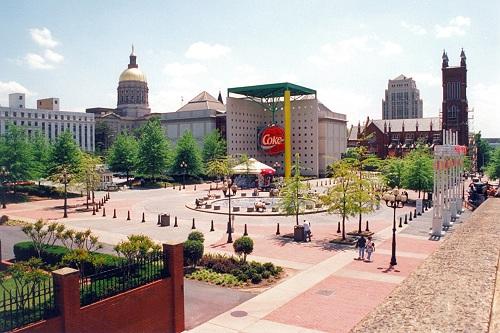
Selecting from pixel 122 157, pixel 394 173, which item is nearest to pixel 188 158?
pixel 122 157

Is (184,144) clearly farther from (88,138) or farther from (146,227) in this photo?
(88,138)

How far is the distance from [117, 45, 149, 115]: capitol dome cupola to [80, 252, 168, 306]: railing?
155m

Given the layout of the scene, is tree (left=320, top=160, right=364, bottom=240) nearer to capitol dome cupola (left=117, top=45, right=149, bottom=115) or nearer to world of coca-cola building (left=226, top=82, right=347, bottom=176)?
world of coca-cola building (left=226, top=82, right=347, bottom=176)

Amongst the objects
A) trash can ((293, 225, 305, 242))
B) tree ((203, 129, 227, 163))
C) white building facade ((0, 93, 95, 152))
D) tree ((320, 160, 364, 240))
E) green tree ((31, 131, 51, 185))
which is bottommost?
trash can ((293, 225, 305, 242))

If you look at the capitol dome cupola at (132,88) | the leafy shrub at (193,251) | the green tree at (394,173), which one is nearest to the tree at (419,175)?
the green tree at (394,173)

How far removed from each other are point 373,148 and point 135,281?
121103mm

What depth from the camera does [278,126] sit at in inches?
3649

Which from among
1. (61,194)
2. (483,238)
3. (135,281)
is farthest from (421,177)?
(61,194)

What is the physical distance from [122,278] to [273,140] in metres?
74.8

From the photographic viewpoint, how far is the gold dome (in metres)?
161

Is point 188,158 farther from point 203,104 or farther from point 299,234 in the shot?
point 299,234

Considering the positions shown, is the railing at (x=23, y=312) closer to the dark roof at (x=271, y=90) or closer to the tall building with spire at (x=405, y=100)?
the dark roof at (x=271, y=90)

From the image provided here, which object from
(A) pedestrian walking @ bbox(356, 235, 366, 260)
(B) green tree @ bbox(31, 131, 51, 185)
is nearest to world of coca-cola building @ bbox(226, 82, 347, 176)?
(B) green tree @ bbox(31, 131, 51, 185)

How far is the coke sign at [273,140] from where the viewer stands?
87.2 metres
